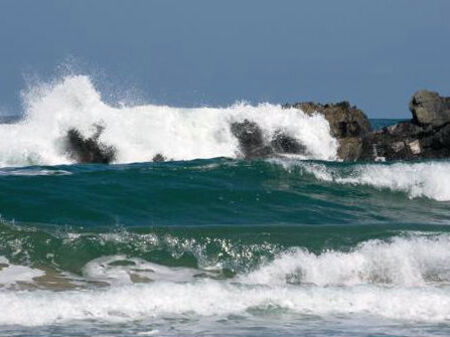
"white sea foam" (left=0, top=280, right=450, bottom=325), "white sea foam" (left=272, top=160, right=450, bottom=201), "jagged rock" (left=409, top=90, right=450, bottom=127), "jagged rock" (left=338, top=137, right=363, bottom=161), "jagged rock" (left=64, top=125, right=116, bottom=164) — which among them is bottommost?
"white sea foam" (left=0, top=280, right=450, bottom=325)

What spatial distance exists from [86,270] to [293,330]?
337 centimetres

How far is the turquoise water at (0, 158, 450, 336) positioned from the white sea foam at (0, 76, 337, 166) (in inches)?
272

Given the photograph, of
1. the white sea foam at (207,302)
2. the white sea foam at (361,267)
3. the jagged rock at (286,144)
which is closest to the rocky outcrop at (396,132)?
the jagged rock at (286,144)

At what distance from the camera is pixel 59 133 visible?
82.1ft

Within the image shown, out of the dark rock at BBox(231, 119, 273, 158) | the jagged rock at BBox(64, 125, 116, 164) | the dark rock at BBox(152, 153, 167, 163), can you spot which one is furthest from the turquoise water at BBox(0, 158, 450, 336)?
the dark rock at BBox(231, 119, 273, 158)

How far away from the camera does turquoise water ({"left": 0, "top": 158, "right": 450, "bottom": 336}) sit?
8.41 m

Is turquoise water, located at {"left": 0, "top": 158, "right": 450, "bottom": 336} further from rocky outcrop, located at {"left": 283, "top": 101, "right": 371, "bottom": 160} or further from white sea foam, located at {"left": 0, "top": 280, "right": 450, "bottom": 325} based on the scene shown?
rocky outcrop, located at {"left": 283, "top": 101, "right": 371, "bottom": 160}

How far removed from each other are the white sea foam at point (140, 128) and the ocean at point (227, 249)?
618 centimetres

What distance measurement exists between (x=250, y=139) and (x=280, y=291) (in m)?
17.2

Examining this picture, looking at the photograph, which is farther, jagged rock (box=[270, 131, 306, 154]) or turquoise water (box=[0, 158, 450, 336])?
jagged rock (box=[270, 131, 306, 154])

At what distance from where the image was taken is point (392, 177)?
740 inches

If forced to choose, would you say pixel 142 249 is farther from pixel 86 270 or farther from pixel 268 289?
pixel 268 289

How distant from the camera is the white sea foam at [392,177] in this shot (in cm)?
1831

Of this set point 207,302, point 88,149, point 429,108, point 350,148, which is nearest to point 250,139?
point 350,148
